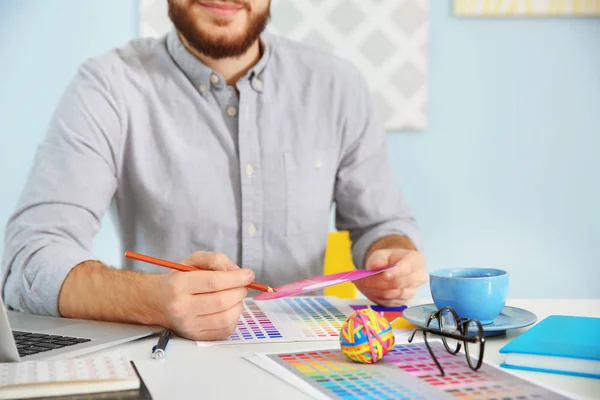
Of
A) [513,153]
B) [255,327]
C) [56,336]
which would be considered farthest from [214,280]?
[513,153]

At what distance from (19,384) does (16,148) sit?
206cm

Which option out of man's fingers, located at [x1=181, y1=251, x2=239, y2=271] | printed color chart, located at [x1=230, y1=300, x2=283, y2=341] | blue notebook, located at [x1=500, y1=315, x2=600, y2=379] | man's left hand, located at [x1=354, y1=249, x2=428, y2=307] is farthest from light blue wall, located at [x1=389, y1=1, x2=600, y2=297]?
blue notebook, located at [x1=500, y1=315, x2=600, y2=379]

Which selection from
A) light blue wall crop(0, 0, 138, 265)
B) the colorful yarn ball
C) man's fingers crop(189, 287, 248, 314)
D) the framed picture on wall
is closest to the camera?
the colorful yarn ball

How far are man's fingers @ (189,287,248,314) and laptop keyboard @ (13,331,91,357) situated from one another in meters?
0.15

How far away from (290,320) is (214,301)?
0.18 m

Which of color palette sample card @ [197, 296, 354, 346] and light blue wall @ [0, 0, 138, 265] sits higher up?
light blue wall @ [0, 0, 138, 265]

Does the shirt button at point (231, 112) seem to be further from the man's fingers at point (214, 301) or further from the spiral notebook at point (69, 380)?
the spiral notebook at point (69, 380)

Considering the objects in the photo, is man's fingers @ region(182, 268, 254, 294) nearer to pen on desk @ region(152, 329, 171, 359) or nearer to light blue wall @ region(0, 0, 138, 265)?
pen on desk @ region(152, 329, 171, 359)

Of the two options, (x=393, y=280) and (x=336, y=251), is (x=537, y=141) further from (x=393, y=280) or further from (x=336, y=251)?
(x=393, y=280)

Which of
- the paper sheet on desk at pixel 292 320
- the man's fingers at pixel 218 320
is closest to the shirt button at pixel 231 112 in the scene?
the paper sheet on desk at pixel 292 320

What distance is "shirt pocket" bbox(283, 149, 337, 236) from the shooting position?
1664 mm

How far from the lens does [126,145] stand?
161 centimetres

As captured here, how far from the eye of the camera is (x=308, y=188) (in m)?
1.68

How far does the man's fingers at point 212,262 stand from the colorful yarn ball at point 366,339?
0.22 m
